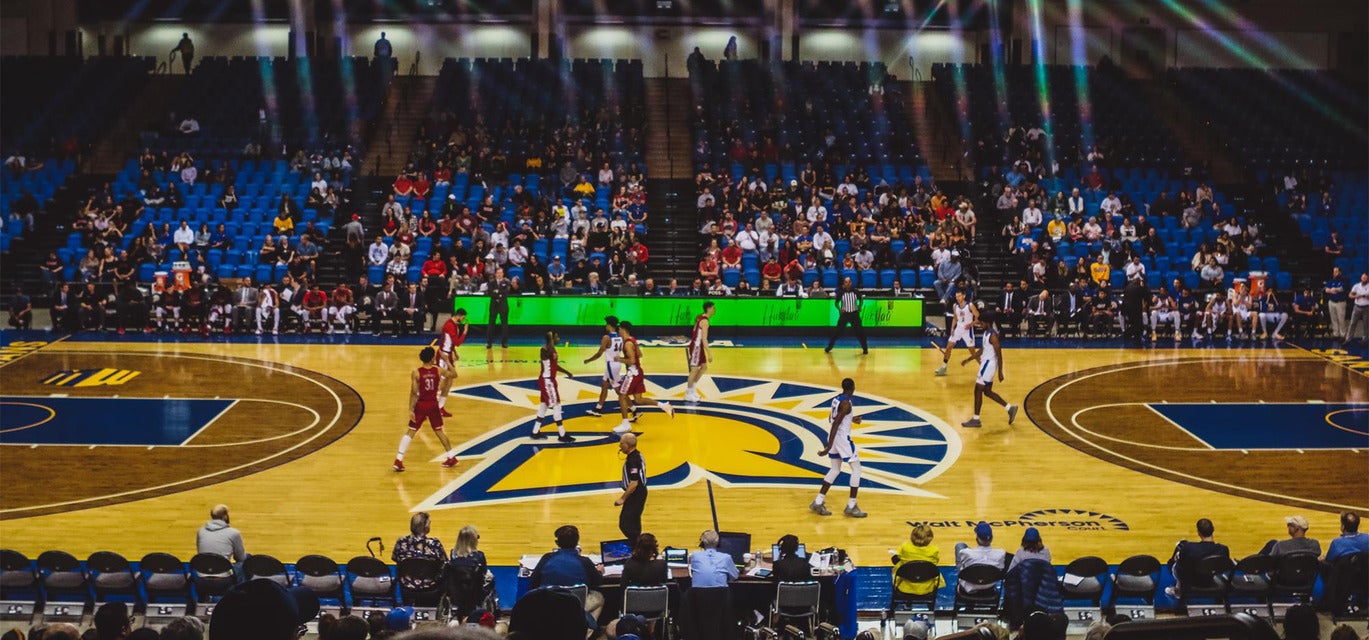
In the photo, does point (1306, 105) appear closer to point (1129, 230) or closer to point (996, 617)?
point (1129, 230)

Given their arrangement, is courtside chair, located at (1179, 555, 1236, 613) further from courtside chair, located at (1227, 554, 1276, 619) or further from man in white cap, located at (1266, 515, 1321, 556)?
man in white cap, located at (1266, 515, 1321, 556)

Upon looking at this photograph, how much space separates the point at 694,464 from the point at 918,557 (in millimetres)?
5510

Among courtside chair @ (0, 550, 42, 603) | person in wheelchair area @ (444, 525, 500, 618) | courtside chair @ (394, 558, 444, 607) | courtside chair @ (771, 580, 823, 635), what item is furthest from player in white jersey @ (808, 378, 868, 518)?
courtside chair @ (0, 550, 42, 603)

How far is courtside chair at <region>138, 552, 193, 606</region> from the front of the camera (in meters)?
11.2

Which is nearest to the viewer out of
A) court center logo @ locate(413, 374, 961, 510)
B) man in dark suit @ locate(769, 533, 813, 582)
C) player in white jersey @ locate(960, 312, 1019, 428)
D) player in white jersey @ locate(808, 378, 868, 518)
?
man in dark suit @ locate(769, 533, 813, 582)

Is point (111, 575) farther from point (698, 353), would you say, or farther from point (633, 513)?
point (698, 353)

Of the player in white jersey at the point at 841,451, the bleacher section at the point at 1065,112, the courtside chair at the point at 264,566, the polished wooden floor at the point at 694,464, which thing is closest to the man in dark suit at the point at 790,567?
the polished wooden floor at the point at 694,464

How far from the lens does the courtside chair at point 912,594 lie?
11.3 m

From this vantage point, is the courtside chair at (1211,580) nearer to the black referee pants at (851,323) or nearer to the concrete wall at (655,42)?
the black referee pants at (851,323)

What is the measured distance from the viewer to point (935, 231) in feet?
96.7

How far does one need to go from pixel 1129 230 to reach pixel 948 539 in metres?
17.8

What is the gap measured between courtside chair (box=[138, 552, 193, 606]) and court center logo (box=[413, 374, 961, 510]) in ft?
12.1

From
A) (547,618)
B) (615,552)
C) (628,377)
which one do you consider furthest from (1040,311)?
(547,618)

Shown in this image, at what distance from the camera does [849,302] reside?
24.4 metres
